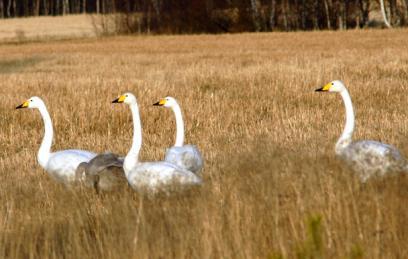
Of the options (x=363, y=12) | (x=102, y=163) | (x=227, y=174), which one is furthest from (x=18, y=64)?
(x=363, y=12)

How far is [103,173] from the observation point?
6324 mm

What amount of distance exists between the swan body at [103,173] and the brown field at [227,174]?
7.5 inches

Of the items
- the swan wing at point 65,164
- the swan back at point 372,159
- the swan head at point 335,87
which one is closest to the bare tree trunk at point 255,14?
the swan head at point 335,87

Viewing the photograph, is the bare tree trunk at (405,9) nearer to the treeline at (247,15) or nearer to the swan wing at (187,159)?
the treeline at (247,15)

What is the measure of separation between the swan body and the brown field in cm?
19

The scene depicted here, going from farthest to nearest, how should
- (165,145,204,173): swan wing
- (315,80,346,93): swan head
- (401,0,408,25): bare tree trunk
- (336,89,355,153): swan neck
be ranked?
(401,0,408,25): bare tree trunk
(315,80,346,93): swan head
(165,145,204,173): swan wing
(336,89,355,153): swan neck

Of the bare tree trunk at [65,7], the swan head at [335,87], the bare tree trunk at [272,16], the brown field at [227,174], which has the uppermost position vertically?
the bare tree trunk at [65,7]

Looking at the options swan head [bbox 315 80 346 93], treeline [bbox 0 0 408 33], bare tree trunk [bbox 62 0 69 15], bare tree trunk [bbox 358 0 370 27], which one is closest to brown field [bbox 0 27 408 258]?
swan head [bbox 315 80 346 93]

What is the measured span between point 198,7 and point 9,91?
119 feet

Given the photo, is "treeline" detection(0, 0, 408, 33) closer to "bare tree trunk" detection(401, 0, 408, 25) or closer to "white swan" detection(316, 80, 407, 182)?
"bare tree trunk" detection(401, 0, 408, 25)

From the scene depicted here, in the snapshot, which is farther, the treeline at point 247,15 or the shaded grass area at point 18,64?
the treeline at point 247,15

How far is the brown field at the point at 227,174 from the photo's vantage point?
4.41 metres

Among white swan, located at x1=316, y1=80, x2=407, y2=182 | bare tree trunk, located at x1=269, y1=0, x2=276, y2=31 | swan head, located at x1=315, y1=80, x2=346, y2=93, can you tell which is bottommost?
white swan, located at x1=316, y1=80, x2=407, y2=182

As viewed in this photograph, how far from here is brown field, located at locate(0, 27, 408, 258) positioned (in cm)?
441
